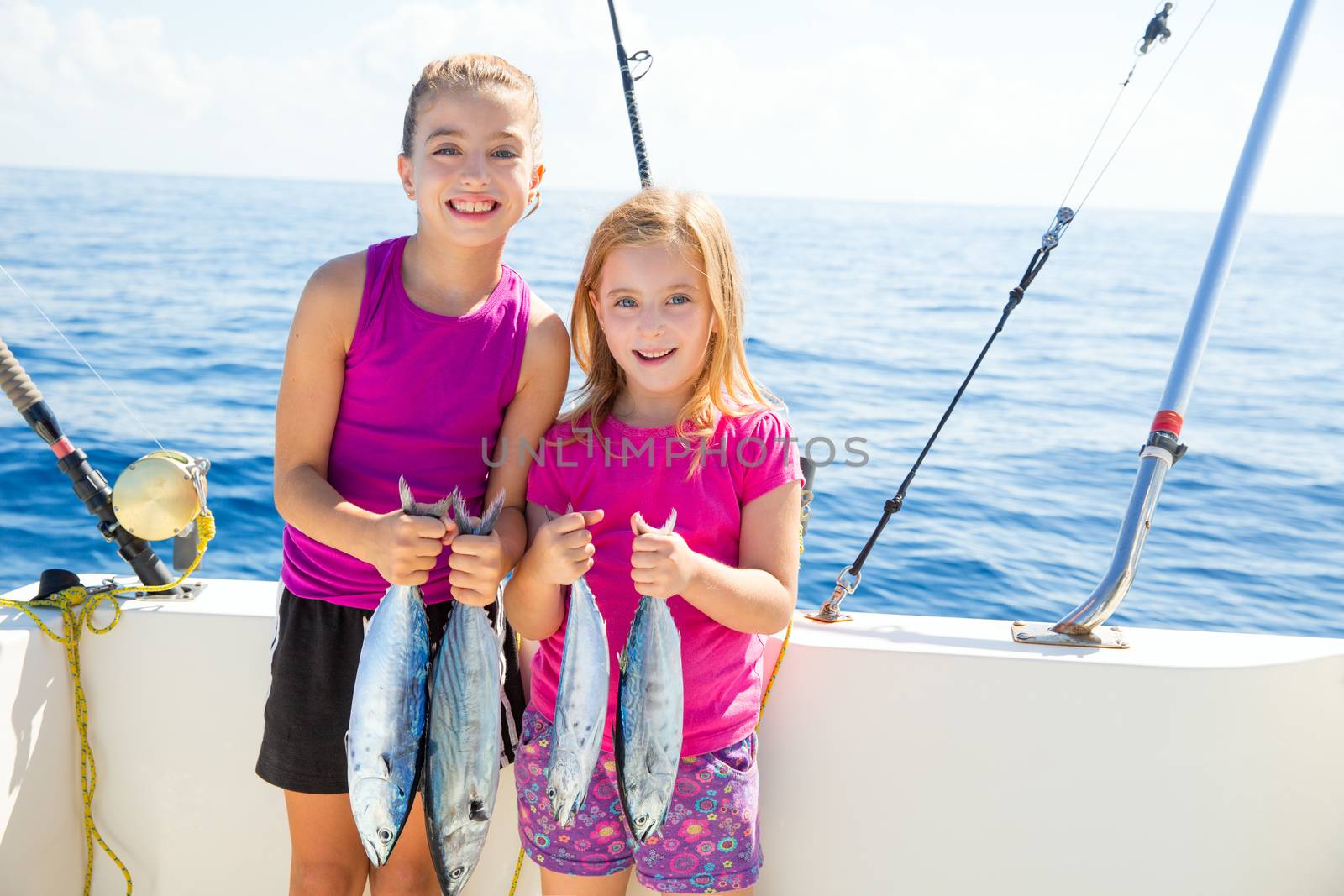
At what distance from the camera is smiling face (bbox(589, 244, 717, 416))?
1.73 metres

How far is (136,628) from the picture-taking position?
2146 mm

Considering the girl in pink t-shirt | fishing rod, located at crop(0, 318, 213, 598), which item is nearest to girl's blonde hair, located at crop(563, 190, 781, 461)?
the girl in pink t-shirt

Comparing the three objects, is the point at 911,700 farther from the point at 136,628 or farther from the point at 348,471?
the point at 136,628

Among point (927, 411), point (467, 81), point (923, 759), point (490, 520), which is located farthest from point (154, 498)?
point (927, 411)

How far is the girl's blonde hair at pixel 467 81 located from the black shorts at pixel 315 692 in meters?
0.85

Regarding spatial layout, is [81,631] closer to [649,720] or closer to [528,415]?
[528,415]

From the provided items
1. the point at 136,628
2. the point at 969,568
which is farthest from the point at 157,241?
the point at 136,628

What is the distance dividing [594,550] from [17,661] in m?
1.24

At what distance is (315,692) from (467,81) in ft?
3.62

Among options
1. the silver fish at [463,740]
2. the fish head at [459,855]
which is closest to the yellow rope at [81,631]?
the silver fish at [463,740]

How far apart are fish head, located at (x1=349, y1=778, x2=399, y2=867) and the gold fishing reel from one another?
0.96m

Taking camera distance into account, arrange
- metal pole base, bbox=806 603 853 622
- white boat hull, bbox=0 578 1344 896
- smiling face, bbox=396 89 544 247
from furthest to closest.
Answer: metal pole base, bbox=806 603 853 622, white boat hull, bbox=0 578 1344 896, smiling face, bbox=396 89 544 247

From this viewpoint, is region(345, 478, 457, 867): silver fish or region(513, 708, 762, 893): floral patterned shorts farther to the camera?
region(513, 708, 762, 893): floral patterned shorts

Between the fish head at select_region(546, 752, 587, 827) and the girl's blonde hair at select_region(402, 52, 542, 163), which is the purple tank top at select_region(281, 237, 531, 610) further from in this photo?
the fish head at select_region(546, 752, 587, 827)
